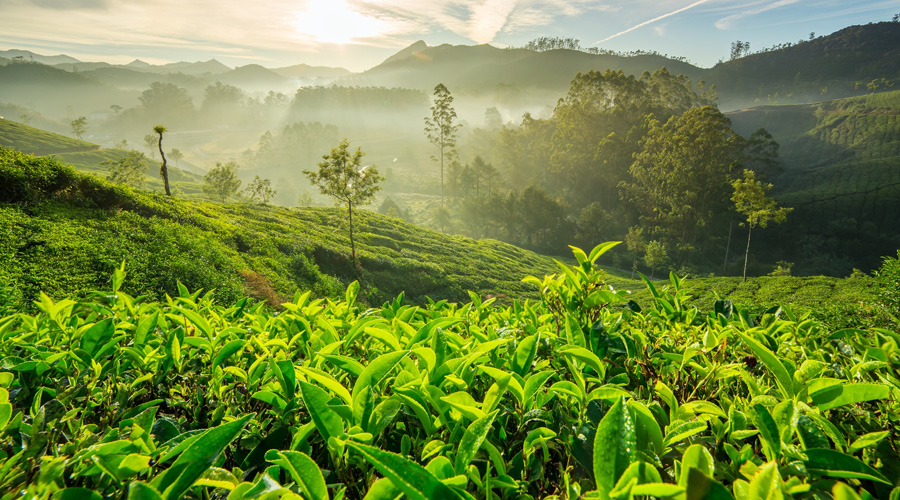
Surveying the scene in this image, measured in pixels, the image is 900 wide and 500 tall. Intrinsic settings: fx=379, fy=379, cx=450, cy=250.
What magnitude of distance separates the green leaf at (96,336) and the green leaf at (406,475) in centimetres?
127

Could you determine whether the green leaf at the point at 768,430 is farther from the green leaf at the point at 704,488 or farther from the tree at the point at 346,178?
the tree at the point at 346,178

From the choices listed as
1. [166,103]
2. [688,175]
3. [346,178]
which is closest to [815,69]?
[688,175]

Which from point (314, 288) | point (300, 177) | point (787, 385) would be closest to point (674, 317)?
point (787, 385)

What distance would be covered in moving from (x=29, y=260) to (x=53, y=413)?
34.8 feet

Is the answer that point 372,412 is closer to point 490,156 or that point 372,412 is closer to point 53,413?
point 53,413

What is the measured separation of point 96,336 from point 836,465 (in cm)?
195

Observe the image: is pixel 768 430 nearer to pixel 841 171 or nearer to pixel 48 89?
pixel 841 171

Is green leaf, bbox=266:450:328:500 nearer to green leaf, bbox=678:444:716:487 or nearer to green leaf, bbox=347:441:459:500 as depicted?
green leaf, bbox=347:441:459:500

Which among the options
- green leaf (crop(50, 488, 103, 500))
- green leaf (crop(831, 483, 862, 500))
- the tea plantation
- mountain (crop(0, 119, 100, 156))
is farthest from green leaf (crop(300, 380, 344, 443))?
mountain (crop(0, 119, 100, 156))

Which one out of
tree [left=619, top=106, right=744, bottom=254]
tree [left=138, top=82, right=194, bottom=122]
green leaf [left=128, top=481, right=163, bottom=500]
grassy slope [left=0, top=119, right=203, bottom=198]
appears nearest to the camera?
green leaf [left=128, top=481, right=163, bottom=500]

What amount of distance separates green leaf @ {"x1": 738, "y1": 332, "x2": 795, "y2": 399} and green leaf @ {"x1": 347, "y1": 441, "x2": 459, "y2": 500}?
0.77 metres

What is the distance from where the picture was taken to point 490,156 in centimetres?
8288

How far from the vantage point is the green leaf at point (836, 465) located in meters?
0.63

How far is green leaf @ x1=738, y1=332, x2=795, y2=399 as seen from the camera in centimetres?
86
